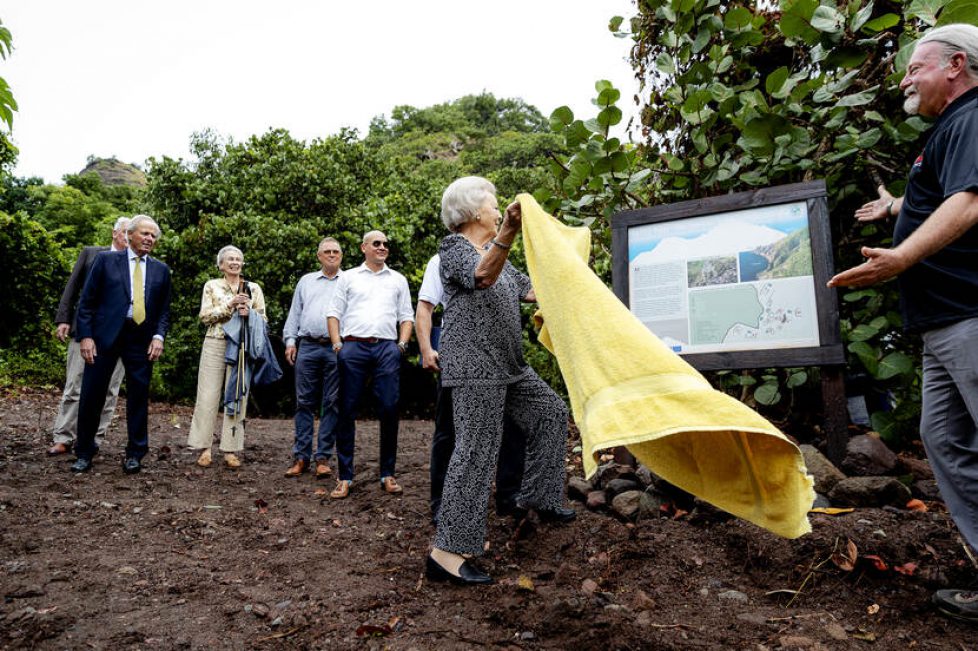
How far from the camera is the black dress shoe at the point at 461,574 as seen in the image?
299cm

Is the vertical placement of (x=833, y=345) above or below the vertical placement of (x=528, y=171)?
below

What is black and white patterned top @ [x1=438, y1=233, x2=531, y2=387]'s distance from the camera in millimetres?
3193

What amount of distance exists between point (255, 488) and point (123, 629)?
9.37ft

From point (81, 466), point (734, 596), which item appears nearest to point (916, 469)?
point (734, 596)

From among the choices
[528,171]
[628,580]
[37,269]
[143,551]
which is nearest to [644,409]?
[628,580]

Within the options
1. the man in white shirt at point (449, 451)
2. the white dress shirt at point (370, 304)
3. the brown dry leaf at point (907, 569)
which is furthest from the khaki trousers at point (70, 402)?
the brown dry leaf at point (907, 569)

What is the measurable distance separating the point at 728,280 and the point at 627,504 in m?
1.54

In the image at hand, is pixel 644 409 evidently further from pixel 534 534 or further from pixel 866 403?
pixel 866 403

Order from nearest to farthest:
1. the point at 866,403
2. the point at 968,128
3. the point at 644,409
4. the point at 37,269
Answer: the point at 644,409 < the point at 968,128 < the point at 866,403 < the point at 37,269

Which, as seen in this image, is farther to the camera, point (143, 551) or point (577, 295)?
point (143, 551)

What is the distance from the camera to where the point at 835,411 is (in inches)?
149

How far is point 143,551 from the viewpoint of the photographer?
12.4 ft

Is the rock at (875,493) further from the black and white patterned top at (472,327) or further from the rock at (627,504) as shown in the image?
the black and white patterned top at (472,327)

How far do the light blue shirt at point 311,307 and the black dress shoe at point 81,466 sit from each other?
6.66 feet
